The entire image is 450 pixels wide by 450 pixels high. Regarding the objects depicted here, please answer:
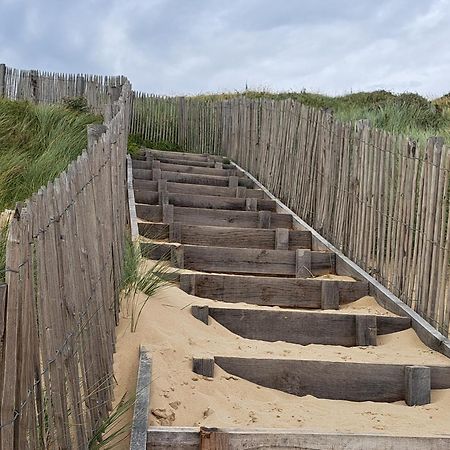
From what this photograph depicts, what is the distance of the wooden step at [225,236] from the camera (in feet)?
24.8

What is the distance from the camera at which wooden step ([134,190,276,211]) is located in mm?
9312

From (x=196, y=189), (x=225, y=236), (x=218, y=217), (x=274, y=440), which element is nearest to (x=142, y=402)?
(x=274, y=440)

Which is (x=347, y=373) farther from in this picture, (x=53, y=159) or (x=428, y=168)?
(x=53, y=159)

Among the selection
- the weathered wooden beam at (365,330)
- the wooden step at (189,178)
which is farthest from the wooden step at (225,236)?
the wooden step at (189,178)

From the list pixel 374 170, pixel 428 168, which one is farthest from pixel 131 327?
pixel 374 170

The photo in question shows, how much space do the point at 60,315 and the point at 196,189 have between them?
24.0ft

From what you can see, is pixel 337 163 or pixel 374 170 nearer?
pixel 374 170

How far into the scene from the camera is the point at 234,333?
529cm

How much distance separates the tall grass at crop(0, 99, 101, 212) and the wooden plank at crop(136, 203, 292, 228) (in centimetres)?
107

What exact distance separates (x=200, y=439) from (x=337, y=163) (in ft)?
15.9

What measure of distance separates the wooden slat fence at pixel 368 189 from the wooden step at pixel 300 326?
55 centimetres

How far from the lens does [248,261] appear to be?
23.2 feet

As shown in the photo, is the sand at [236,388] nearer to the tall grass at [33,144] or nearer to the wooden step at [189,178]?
the tall grass at [33,144]

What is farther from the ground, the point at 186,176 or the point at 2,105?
the point at 2,105
